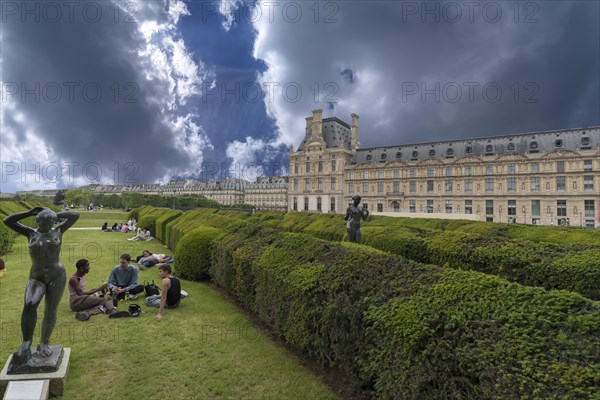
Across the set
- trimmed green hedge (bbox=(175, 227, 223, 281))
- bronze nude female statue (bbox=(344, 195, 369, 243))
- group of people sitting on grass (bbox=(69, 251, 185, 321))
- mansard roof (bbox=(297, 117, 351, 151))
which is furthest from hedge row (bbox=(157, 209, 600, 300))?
mansard roof (bbox=(297, 117, 351, 151))

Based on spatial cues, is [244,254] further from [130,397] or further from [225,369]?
[130,397]

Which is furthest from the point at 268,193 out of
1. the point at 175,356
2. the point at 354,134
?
the point at 175,356

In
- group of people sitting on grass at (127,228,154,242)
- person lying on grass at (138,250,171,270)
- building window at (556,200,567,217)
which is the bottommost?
person lying on grass at (138,250,171,270)

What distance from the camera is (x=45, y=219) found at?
4.30 meters

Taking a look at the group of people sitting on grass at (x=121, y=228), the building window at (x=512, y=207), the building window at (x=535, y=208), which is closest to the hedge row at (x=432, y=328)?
the group of people sitting on grass at (x=121, y=228)

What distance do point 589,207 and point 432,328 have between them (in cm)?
6237

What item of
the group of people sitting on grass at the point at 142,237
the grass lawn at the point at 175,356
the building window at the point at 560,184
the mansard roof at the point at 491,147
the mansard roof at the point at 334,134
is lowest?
the grass lawn at the point at 175,356

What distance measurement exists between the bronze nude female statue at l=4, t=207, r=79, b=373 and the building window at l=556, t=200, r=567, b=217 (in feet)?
211

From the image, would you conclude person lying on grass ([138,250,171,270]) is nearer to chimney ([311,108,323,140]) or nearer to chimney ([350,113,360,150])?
chimney ([311,108,323,140])

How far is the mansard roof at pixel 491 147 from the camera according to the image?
1998 inches

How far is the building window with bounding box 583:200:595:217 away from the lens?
48938 mm

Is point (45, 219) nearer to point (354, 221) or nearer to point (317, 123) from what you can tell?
point (354, 221)

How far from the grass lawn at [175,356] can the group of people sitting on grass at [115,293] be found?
19cm

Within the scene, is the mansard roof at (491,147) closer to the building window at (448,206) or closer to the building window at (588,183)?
the building window at (588,183)
